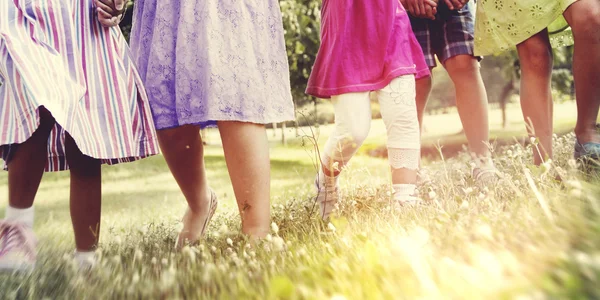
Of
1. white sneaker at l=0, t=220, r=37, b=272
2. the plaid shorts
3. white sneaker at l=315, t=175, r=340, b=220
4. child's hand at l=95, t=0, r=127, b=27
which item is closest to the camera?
white sneaker at l=0, t=220, r=37, b=272

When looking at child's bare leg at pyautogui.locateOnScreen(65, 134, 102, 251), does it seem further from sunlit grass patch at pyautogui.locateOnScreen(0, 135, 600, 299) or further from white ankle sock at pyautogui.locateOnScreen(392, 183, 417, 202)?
white ankle sock at pyautogui.locateOnScreen(392, 183, 417, 202)

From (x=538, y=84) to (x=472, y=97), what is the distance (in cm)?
40

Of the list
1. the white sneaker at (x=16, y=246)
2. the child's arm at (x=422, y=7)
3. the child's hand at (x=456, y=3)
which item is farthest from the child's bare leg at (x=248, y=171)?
the child's hand at (x=456, y=3)

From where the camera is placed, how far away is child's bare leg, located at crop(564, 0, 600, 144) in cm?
265

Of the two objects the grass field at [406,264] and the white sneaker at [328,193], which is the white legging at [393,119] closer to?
the white sneaker at [328,193]

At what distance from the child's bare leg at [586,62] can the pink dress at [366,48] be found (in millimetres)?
740

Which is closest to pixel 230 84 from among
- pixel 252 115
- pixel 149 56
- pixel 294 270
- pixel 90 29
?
pixel 252 115

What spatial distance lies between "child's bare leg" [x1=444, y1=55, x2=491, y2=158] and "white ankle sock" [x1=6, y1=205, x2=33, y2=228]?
2376 millimetres

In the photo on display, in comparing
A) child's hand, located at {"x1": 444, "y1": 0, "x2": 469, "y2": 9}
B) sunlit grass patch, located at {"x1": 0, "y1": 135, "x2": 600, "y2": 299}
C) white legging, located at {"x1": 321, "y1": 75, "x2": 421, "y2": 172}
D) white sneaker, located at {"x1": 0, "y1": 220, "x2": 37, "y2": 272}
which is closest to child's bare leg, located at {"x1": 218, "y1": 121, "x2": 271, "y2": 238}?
sunlit grass patch, located at {"x1": 0, "y1": 135, "x2": 600, "y2": 299}

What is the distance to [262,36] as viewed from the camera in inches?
94.3

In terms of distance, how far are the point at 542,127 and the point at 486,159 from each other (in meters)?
0.35

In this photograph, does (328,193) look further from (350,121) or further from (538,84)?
(538,84)

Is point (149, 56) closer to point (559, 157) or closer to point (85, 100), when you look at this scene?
point (85, 100)

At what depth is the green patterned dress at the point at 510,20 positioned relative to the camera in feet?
9.29
